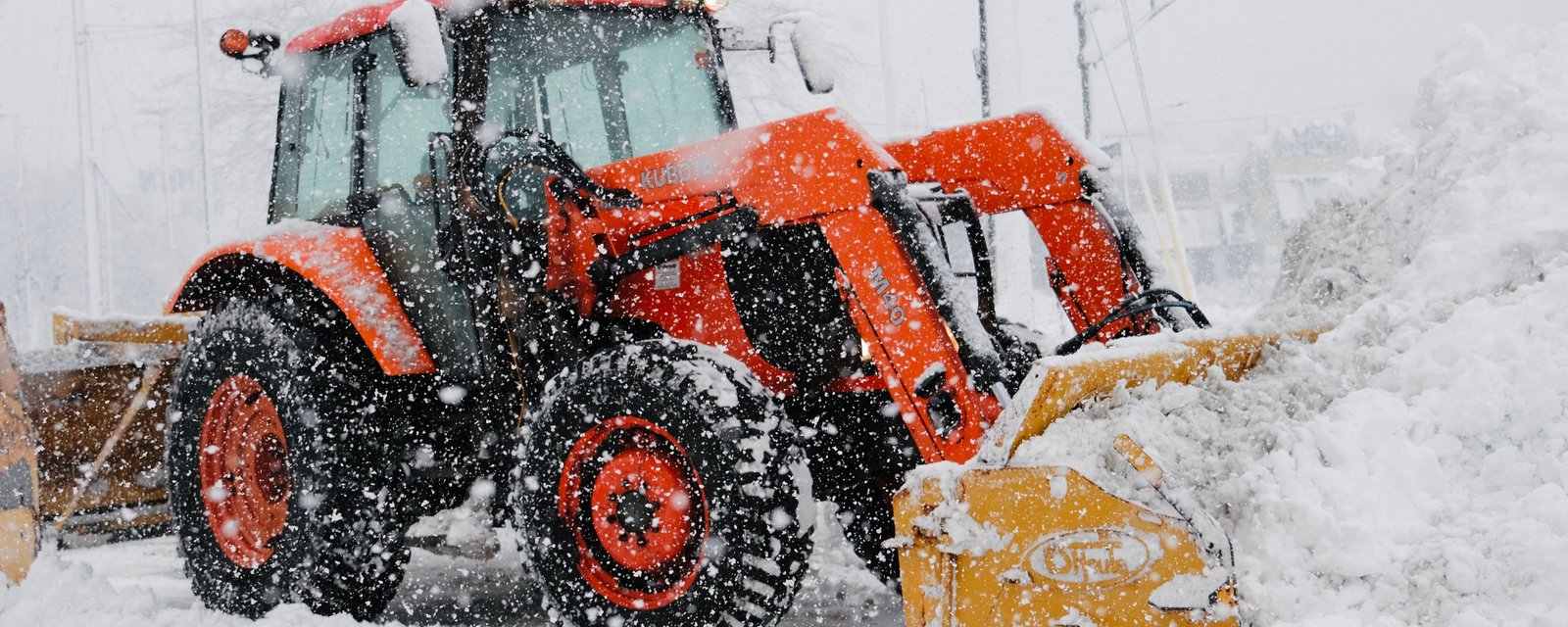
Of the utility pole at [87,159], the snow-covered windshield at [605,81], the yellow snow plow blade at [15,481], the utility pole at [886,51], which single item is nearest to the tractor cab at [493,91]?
the snow-covered windshield at [605,81]

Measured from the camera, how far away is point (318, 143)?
477cm

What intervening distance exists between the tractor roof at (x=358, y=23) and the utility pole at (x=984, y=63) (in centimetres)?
568

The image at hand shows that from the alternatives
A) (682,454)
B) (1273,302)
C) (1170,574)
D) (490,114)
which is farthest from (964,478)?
(490,114)

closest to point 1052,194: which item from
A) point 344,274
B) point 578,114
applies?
point 578,114

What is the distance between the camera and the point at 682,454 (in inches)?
135

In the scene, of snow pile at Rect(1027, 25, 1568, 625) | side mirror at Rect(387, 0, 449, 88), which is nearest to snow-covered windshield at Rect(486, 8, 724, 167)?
side mirror at Rect(387, 0, 449, 88)

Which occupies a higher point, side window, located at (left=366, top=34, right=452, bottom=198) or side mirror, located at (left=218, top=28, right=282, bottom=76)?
side mirror, located at (left=218, top=28, right=282, bottom=76)

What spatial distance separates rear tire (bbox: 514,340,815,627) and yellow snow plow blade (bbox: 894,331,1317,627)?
20.4 inches

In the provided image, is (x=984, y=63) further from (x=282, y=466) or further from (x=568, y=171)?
(x=282, y=466)

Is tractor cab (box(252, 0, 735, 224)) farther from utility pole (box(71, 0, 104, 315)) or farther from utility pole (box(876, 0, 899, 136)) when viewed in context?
utility pole (box(71, 0, 104, 315))

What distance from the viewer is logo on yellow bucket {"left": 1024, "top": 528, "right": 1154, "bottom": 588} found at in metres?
2.53

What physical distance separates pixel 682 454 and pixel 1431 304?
1.98 meters

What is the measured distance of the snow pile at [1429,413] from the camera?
7.40ft

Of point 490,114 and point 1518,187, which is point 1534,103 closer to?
point 1518,187
